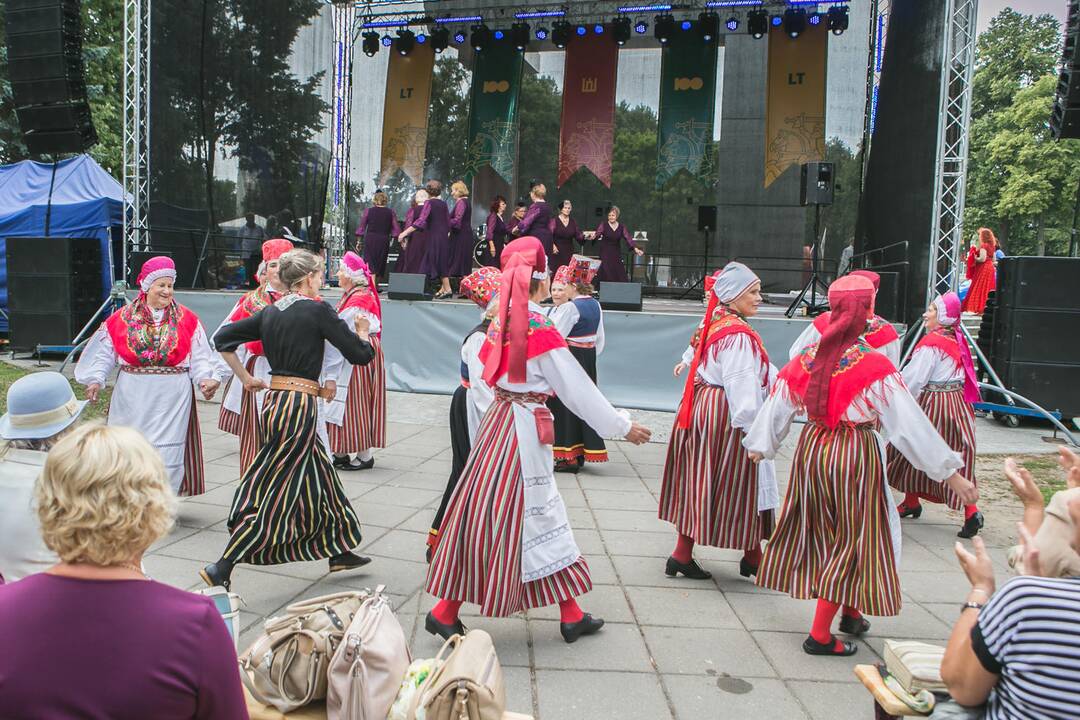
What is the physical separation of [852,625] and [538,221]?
9.61 m

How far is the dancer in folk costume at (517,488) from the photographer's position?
3.41m

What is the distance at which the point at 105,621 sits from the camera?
136cm

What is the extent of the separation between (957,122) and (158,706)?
9.54 meters

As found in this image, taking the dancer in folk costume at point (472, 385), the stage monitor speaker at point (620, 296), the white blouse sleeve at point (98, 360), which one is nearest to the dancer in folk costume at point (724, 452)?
the dancer in folk costume at point (472, 385)

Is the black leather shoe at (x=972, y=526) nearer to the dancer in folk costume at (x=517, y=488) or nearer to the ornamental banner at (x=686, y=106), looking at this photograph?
the dancer in folk costume at (x=517, y=488)

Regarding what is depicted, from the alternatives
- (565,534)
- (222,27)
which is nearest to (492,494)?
(565,534)

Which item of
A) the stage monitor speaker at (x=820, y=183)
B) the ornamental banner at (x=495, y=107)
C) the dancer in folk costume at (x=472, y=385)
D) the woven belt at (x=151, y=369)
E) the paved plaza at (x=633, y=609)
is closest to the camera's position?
the paved plaza at (x=633, y=609)

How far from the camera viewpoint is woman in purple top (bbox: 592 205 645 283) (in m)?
13.7

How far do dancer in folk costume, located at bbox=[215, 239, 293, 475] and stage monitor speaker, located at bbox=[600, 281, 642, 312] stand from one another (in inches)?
178

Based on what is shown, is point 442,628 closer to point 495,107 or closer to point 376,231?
point 376,231

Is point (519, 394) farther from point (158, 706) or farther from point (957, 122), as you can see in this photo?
point (957, 122)

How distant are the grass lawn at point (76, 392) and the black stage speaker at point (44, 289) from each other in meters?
0.65

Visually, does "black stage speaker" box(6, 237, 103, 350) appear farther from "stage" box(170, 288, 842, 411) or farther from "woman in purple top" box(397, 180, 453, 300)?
"woman in purple top" box(397, 180, 453, 300)

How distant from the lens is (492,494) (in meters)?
3.44
